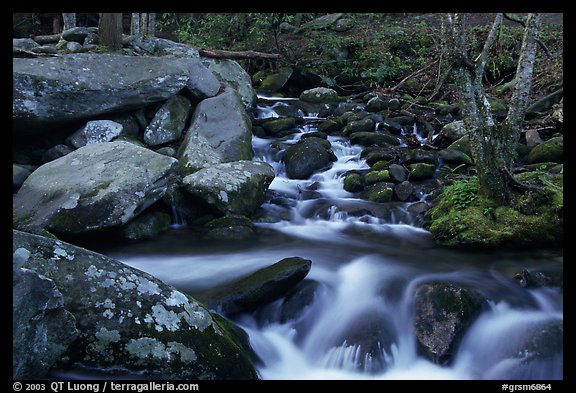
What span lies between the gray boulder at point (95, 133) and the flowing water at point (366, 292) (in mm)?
3078

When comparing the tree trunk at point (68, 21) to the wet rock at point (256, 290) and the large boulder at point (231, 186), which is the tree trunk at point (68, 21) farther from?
the wet rock at point (256, 290)

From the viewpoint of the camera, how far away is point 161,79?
1002 centimetres

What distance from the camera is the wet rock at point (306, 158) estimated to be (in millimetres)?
10180

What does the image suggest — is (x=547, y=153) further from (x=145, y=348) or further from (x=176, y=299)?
(x=145, y=348)

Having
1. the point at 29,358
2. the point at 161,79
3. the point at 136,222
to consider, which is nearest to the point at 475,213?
the point at 136,222

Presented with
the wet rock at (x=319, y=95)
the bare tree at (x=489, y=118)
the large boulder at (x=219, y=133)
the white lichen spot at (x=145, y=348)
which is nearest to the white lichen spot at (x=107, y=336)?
the white lichen spot at (x=145, y=348)

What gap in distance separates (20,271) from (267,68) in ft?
52.2

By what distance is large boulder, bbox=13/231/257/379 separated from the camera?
3342 mm

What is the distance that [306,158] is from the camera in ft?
33.8

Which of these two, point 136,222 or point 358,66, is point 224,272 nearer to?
point 136,222

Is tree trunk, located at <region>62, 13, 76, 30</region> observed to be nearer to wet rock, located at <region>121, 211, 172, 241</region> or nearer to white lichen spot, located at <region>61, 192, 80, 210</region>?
wet rock, located at <region>121, 211, 172, 241</region>

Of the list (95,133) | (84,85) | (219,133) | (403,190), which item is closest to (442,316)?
(403,190)

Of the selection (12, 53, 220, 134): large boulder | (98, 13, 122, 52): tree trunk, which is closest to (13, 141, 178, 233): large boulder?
(12, 53, 220, 134): large boulder

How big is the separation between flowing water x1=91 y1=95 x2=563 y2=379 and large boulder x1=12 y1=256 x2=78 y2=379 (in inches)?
76.0
